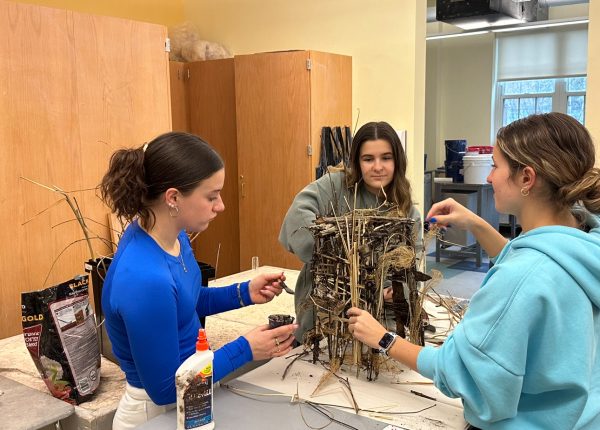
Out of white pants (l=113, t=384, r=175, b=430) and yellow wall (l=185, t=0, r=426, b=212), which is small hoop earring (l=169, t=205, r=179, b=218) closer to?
white pants (l=113, t=384, r=175, b=430)

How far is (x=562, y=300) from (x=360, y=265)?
55 centimetres

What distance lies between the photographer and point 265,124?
4.20m

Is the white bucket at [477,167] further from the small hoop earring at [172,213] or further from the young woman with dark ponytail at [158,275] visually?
the small hoop earring at [172,213]

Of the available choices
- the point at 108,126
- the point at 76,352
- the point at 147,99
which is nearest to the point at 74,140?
the point at 108,126

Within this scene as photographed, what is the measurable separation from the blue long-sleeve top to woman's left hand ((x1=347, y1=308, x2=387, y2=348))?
27 cm

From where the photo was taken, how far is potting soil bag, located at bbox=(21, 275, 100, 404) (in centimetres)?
149

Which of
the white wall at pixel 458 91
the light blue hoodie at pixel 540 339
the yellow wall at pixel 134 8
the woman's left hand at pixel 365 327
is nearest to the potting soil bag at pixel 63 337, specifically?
the woman's left hand at pixel 365 327

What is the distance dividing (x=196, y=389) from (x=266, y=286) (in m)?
0.55

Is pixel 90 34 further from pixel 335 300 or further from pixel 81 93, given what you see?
pixel 335 300

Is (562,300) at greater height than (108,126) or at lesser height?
lesser

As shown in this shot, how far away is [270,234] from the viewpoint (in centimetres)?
430

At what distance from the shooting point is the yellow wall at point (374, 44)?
4051 millimetres

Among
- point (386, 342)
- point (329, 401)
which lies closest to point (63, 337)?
point (329, 401)

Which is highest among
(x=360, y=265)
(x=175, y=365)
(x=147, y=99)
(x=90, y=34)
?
(x=90, y=34)
